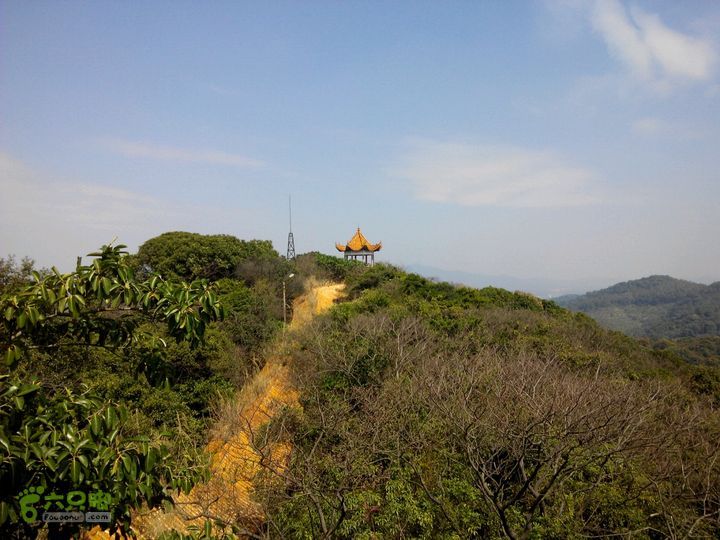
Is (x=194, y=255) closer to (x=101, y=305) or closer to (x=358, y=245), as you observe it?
(x=358, y=245)

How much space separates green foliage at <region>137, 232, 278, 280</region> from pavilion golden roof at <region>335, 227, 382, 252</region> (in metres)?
6.54

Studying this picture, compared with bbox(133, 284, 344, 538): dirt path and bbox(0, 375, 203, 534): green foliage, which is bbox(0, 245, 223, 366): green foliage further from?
bbox(133, 284, 344, 538): dirt path

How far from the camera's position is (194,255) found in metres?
25.8

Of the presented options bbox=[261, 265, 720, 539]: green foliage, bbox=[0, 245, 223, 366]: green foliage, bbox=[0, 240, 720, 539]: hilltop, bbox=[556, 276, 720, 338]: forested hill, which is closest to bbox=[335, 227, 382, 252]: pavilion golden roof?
bbox=[0, 240, 720, 539]: hilltop

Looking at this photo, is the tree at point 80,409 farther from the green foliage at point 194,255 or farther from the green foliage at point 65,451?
the green foliage at point 194,255

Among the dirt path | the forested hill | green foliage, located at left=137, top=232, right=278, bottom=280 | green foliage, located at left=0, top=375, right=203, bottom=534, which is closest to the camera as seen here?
green foliage, located at left=0, top=375, right=203, bottom=534

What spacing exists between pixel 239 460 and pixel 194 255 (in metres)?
17.7

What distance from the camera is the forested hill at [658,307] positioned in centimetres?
10512

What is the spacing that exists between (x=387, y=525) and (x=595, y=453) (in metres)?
3.61

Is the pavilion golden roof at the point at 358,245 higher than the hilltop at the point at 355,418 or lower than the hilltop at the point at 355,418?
higher

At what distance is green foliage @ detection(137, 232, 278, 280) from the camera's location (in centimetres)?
2544

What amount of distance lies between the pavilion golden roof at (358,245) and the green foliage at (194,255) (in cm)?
654

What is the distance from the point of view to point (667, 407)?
9.97m

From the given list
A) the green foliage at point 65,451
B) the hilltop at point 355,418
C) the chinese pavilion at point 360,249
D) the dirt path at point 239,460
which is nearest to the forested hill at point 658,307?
the chinese pavilion at point 360,249
